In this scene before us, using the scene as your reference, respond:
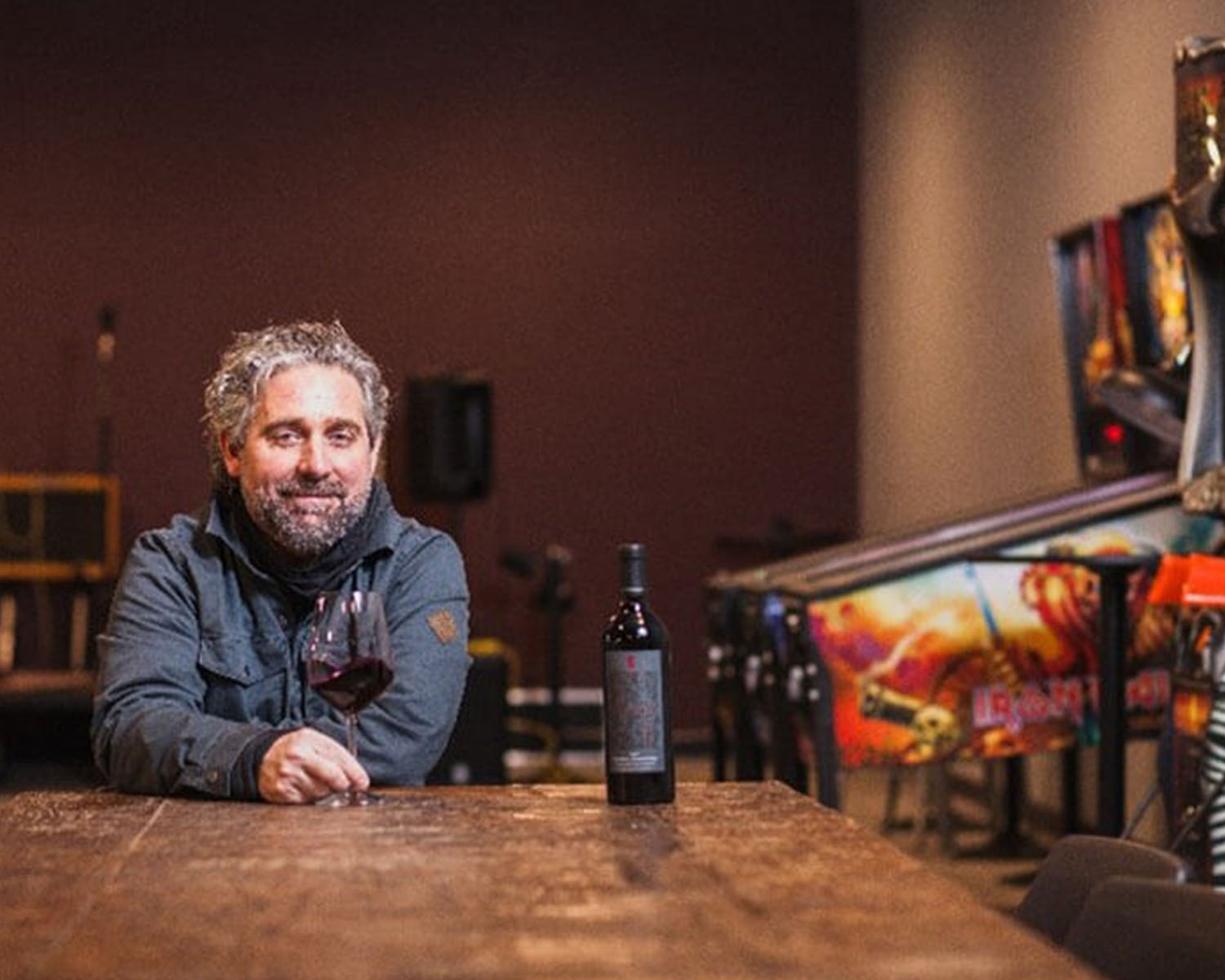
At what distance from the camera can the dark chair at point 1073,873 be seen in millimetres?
2207

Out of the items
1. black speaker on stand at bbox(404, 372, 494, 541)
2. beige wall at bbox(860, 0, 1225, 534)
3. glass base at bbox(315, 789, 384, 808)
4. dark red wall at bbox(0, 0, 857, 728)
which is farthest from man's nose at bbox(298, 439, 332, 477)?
dark red wall at bbox(0, 0, 857, 728)

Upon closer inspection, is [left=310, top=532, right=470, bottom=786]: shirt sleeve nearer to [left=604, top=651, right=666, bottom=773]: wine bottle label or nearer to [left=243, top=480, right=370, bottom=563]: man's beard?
[left=243, top=480, right=370, bottom=563]: man's beard

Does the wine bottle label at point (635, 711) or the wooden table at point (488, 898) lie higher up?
the wine bottle label at point (635, 711)

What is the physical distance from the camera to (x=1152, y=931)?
1.99 metres

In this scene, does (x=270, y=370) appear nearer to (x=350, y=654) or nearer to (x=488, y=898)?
(x=350, y=654)

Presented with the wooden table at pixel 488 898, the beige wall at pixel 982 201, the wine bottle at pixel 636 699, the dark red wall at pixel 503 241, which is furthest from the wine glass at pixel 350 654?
the dark red wall at pixel 503 241

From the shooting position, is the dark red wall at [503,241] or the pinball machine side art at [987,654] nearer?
the pinball machine side art at [987,654]

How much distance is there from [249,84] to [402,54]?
0.70 metres

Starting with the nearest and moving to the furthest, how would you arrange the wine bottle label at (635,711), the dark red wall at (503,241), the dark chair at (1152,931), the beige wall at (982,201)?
1. the dark chair at (1152,931)
2. the wine bottle label at (635,711)
3. the beige wall at (982,201)
4. the dark red wall at (503,241)

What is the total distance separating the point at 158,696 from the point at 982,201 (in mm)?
5847

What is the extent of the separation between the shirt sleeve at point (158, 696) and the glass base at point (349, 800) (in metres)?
0.13

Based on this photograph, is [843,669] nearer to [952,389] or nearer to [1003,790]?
[1003,790]

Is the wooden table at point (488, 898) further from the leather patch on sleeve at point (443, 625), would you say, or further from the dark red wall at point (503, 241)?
the dark red wall at point (503, 241)

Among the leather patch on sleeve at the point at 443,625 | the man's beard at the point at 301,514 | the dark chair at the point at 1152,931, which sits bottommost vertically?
the dark chair at the point at 1152,931
